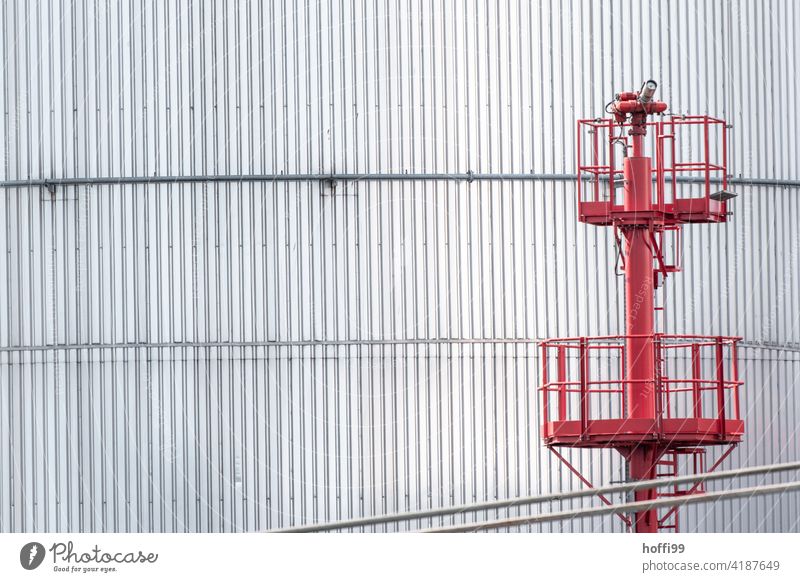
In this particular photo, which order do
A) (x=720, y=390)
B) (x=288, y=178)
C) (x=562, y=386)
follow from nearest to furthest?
(x=720, y=390) < (x=562, y=386) < (x=288, y=178)

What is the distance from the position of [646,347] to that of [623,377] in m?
0.66

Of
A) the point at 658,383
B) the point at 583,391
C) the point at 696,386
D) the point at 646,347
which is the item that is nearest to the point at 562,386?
the point at 583,391

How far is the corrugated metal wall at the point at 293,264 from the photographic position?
21453 millimetres

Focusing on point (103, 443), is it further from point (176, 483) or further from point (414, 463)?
point (414, 463)

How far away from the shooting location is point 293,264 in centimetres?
2159

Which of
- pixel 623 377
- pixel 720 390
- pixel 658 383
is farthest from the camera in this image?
pixel 623 377

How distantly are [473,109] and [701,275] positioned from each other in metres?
3.20

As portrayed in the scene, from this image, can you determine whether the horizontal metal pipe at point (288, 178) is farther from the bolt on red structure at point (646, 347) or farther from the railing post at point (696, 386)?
the railing post at point (696, 386)

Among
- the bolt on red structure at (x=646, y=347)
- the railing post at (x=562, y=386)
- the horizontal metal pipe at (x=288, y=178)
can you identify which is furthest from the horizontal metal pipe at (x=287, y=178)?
the railing post at (x=562, y=386)

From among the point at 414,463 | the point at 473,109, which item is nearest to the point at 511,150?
the point at 473,109

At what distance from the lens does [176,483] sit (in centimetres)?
2150

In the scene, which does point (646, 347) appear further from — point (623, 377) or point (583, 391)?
point (583, 391)
